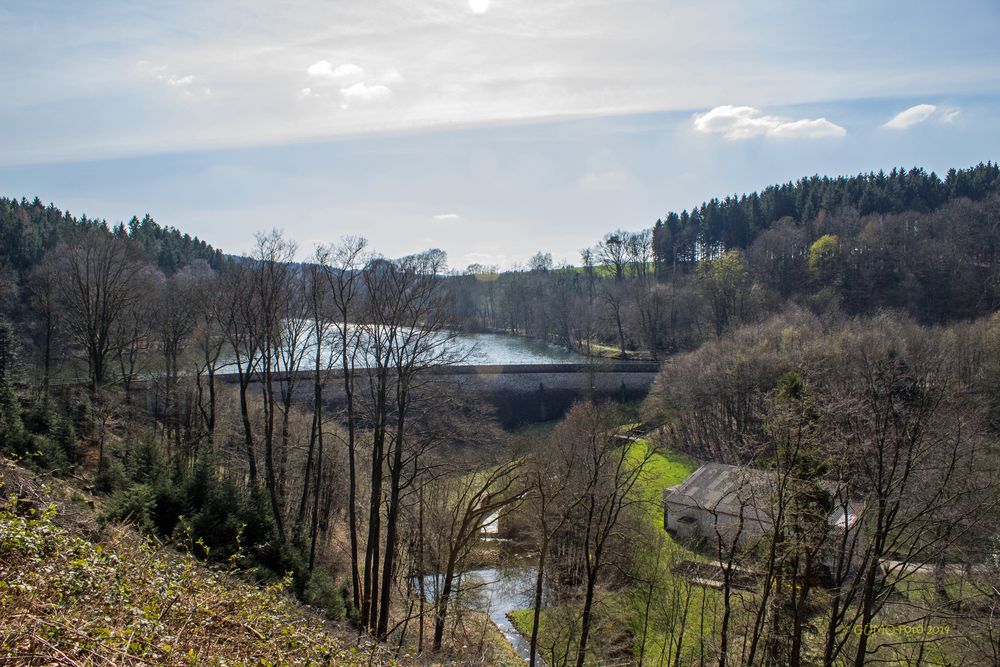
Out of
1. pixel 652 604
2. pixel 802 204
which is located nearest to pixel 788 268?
pixel 802 204

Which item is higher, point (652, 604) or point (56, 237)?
point (56, 237)

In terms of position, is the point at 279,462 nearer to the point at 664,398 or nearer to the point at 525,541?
the point at 525,541

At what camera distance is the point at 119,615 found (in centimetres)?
447

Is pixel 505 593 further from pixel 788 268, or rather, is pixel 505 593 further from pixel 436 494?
pixel 788 268

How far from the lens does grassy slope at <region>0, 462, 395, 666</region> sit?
3.85 metres

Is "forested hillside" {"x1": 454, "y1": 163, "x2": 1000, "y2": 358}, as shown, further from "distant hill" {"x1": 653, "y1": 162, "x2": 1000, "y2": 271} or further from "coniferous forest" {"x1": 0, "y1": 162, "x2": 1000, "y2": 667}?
"coniferous forest" {"x1": 0, "y1": 162, "x2": 1000, "y2": 667}

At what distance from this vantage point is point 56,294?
25.5 meters

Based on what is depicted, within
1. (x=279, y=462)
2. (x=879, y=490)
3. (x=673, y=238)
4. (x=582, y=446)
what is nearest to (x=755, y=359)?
(x=582, y=446)

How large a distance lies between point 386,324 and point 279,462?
6.95 m

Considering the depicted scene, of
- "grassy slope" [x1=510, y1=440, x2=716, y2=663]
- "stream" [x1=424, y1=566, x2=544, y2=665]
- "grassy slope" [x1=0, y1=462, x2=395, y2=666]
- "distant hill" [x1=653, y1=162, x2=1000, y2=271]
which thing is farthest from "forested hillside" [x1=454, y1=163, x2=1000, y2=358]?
"grassy slope" [x1=0, y1=462, x2=395, y2=666]

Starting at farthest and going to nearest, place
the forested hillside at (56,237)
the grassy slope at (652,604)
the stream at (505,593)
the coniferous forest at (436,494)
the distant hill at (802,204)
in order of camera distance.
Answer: the distant hill at (802,204)
the forested hillside at (56,237)
the stream at (505,593)
the grassy slope at (652,604)
the coniferous forest at (436,494)

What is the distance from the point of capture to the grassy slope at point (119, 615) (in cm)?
385

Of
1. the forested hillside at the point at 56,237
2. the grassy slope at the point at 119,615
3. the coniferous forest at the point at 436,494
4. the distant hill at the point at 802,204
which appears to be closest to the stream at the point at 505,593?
the coniferous forest at the point at 436,494

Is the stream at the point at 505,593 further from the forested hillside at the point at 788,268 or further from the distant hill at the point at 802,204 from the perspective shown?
the distant hill at the point at 802,204
